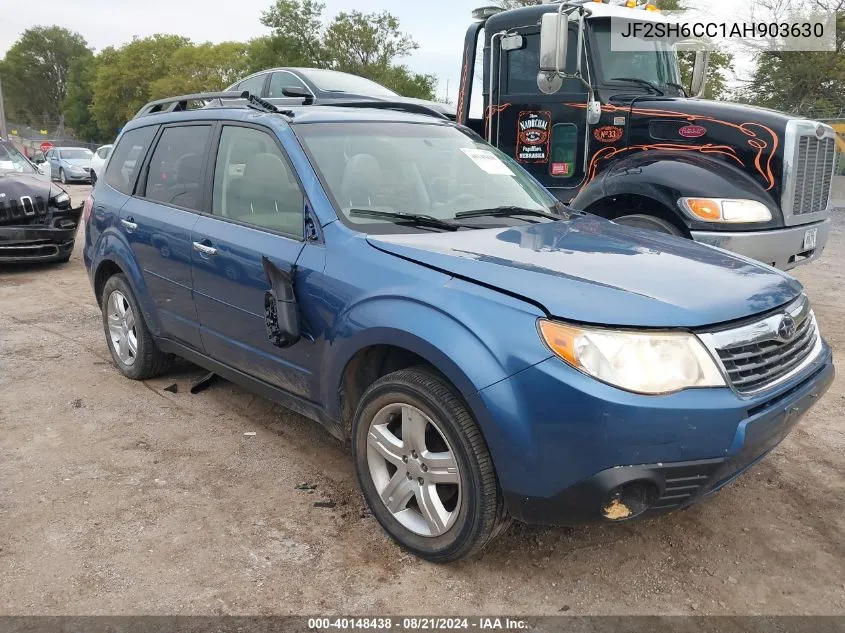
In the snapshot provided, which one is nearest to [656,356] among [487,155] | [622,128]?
[487,155]

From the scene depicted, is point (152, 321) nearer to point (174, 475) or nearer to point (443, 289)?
point (174, 475)

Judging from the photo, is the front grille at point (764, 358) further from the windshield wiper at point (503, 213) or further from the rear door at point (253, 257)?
the rear door at point (253, 257)

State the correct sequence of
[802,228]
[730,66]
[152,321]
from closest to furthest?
[152,321], [802,228], [730,66]

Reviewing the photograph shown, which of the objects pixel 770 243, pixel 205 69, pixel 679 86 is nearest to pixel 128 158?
pixel 770 243

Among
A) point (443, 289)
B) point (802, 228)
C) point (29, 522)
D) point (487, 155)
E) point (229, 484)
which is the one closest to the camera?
point (443, 289)

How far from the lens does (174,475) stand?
11.7 feet

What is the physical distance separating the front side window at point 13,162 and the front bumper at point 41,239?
0.92 m

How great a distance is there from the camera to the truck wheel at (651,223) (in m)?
5.31

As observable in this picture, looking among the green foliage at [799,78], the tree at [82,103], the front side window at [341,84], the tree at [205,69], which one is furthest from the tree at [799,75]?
Result: the tree at [82,103]

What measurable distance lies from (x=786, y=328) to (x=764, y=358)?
210 mm

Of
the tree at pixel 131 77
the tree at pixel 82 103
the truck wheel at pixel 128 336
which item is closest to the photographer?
the truck wheel at pixel 128 336

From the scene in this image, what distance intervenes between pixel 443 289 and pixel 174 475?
1.84 metres

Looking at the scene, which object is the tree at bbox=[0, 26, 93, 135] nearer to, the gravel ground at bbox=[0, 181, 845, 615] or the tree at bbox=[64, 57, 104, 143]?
the tree at bbox=[64, 57, 104, 143]

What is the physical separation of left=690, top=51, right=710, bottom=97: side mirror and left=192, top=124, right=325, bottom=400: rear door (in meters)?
4.87
